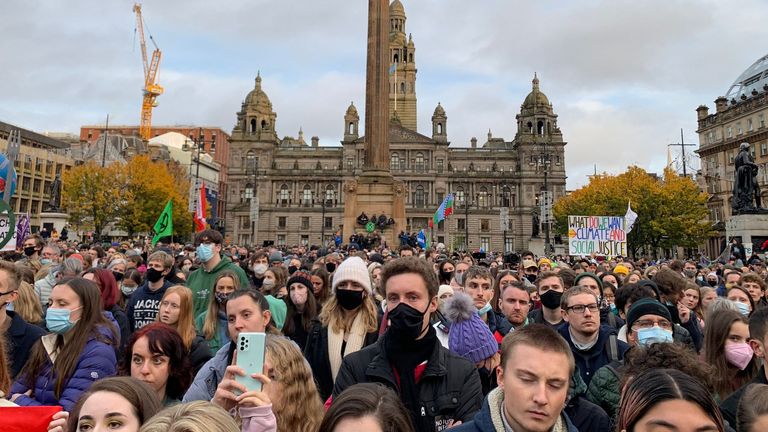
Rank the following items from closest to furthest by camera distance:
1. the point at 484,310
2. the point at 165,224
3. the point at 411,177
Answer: the point at 484,310 < the point at 165,224 < the point at 411,177

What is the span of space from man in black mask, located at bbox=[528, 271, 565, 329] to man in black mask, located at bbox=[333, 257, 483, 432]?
114 inches

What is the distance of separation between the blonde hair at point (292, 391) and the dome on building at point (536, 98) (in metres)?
95.4

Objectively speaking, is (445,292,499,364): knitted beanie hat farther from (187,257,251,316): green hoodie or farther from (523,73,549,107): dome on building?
(523,73,549,107): dome on building

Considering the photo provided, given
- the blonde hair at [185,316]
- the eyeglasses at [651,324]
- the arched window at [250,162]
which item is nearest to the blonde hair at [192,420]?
the blonde hair at [185,316]

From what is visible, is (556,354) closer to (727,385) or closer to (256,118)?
(727,385)

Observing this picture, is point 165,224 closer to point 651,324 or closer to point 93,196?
point 651,324

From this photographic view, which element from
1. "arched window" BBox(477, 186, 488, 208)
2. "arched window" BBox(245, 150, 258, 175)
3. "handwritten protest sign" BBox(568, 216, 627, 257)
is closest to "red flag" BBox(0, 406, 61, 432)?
"handwritten protest sign" BBox(568, 216, 627, 257)

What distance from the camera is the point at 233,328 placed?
4289mm

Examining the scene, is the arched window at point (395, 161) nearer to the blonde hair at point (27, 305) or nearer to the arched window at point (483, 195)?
the arched window at point (483, 195)

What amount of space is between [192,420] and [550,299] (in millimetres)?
4786

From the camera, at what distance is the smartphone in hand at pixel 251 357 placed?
2.60 meters

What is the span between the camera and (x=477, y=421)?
2742 millimetres

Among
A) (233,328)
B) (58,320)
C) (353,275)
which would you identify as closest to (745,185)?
(353,275)

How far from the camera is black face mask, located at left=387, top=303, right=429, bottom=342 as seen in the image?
3434 mm
